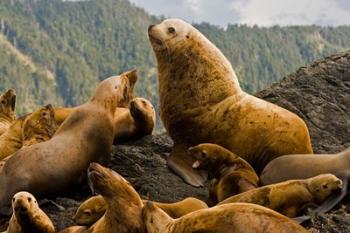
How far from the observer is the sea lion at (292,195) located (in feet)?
19.1

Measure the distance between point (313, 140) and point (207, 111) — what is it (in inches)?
68.2

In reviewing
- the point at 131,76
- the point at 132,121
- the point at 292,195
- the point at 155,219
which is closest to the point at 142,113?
the point at 132,121

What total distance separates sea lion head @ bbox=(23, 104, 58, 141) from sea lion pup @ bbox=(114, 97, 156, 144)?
100cm

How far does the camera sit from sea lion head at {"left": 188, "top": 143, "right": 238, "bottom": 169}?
24.4ft

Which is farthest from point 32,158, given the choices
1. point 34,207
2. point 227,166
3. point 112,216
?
point 112,216

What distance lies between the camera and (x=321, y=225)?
5.78 metres

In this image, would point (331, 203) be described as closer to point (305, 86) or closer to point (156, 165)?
point (156, 165)

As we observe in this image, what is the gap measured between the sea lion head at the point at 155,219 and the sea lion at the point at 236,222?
37 millimetres

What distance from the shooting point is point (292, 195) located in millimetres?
5934

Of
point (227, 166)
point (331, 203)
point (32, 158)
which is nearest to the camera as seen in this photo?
point (331, 203)


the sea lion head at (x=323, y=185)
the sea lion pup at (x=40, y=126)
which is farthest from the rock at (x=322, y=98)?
the sea lion pup at (x=40, y=126)

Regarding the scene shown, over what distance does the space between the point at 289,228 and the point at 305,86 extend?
698 cm

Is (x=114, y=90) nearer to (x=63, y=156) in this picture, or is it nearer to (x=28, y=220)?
(x=63, y=156)

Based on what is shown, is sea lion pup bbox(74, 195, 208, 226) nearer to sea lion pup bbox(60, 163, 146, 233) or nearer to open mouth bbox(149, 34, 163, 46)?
sea lion pup bbox(60, 163, 146, 233)
